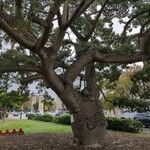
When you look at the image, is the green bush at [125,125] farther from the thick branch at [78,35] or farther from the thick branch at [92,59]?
the thick branch at [92,59]

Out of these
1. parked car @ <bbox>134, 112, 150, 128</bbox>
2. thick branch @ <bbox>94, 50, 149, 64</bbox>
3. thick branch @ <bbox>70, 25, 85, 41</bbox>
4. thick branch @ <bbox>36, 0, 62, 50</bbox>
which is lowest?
parked car @ <bbox>134, 112, 150, 128</bbox>

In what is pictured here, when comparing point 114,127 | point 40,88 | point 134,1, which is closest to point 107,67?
point 134,1

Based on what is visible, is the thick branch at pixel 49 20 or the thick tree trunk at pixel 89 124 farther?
the thick tree trunk at pixel 89 124

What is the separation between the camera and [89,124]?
52.6ft

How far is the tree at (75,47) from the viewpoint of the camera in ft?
41.1

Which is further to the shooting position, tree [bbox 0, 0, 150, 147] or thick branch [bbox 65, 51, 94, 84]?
thick branch [bbox 65, 51, 94, 84]

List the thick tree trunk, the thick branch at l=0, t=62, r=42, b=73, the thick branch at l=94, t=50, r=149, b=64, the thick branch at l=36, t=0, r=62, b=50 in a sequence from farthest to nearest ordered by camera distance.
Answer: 1. the thick tree trunk
2. the thick branch at l=94, t=50, r=149, b=64
3. the thick branch at l=0, t=62, r=42, b=73
4. the thick branch at l=36, t=0, r=62, b=50

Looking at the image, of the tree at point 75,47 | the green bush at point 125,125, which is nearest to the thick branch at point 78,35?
the tree at point 75,47

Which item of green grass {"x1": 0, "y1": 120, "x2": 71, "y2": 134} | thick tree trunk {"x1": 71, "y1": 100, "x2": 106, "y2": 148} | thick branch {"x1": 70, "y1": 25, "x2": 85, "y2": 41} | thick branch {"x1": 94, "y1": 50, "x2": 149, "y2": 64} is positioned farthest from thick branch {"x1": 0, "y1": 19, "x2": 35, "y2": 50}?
green grass {"x1": 0, "y1": 120, "x2": 71, "y2": 134}

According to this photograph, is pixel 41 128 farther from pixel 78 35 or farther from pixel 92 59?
pixel 92 59

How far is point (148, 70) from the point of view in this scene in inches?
685

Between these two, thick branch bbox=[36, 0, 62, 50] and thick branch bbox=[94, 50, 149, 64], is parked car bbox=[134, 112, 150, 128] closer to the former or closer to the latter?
thick branch bbox=[94, 50, 149, 64]

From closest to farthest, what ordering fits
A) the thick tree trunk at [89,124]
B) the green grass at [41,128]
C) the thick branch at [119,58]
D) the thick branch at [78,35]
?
the thick branch at [119,58], the thick tree trunk at [89,124], the thick branch at [78,35], the green grass at [41,128]

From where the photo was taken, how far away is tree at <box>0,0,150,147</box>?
41.1 feet
